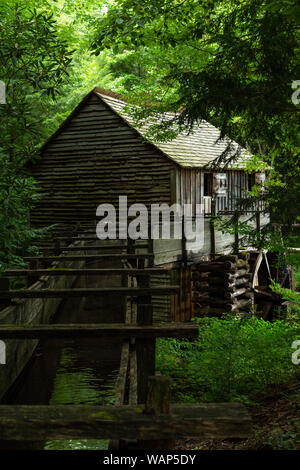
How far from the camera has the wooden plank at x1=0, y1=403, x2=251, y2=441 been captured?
6.27 ft

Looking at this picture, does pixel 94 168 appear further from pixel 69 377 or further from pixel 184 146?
pixel 69 377

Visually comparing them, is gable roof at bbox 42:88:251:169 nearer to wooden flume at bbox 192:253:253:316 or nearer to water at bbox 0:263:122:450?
wooden flume at bbox 192:253:253:316

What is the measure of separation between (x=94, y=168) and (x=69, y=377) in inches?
635

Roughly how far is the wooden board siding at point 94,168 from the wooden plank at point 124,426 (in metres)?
17.6

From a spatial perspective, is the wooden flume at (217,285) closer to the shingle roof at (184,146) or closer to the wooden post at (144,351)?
the shingle roof at (184,146)

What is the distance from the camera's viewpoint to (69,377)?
5.95 m

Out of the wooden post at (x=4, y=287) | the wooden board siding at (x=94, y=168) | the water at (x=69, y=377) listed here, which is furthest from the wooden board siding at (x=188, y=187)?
the wooden post at (x=4, y=287)

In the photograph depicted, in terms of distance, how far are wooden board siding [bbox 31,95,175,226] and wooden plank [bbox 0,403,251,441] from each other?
1757 centimetres

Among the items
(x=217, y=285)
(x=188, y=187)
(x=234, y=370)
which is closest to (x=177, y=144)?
(x=188, y=187)

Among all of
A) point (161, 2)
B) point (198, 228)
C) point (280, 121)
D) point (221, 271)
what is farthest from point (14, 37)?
point (221, 271)

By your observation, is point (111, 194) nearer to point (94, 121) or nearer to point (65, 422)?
point (94, 121)

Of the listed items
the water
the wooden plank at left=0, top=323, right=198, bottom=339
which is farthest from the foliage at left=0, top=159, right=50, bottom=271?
the wooden plank at left=0, top=323, right=198, bottom=339

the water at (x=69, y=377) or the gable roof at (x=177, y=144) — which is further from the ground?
the gable roof at (x=177, y=144)

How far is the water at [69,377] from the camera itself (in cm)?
464
